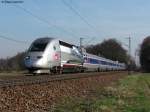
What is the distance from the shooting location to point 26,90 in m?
18.8

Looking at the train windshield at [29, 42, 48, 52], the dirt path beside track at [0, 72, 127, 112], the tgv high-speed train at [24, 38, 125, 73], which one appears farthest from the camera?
the train windshield at [29, 42, 48, 52]

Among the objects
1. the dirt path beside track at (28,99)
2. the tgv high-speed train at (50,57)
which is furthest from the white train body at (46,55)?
the dirt path beside track at (28,99)

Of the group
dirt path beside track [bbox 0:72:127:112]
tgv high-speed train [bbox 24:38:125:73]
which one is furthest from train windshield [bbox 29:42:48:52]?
dirt path beside track [bbox 0:72:127:112]

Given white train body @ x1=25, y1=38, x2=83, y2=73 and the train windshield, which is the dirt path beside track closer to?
white train body @ x1=25, y1=38, x2=83, y2=73

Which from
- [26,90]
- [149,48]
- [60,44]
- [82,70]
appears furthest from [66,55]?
[149,48]

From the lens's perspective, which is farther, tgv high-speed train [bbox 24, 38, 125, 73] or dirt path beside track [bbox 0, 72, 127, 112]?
tgv high-speed train [bbox 24, 38, 125, 73]

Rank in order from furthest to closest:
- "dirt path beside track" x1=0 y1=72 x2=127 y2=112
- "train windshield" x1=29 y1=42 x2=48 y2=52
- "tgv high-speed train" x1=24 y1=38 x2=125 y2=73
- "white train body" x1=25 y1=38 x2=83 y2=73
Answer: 1. "train windshield" x1=29 y1=42 x2=48 y2=52
2. "tgv high-speed train" x1=24 y1=38 x2=125 y2=73
3. "white train body" x1=25 y1=38 x2=83 y2=73
4. "dirt path beside track" x1=0 y1=72 x2=127 y2=112

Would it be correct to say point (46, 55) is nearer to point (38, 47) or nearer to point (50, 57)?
point (50, 57)

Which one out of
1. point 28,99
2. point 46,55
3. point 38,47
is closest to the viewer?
point 28,99

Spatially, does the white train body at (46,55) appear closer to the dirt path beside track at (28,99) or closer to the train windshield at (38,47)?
the train windshield at (38,47)

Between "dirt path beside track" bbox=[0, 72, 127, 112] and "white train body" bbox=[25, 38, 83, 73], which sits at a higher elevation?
"white train body" bbox=[25, 38, 83, 73]

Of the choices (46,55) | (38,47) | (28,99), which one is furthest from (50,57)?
(28,99)

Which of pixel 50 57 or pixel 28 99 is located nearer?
pixel 28 99

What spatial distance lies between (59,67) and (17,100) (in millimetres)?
27112
